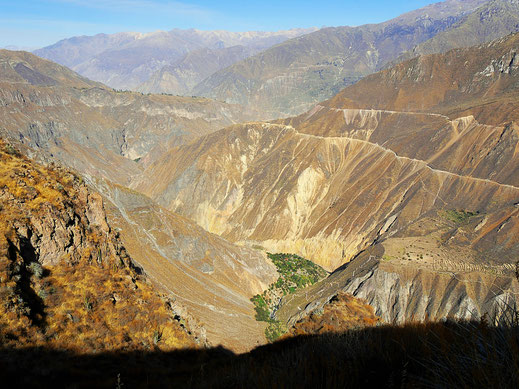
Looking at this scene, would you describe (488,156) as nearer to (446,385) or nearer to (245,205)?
(245,205)

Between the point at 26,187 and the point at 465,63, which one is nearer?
the point at 26,187

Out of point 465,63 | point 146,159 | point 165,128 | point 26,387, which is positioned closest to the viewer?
point 26,387

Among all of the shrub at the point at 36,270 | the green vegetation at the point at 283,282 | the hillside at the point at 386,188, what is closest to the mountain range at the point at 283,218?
the shrub at the point at 36,270

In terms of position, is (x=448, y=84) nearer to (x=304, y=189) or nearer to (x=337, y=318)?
(x=304, y=189)

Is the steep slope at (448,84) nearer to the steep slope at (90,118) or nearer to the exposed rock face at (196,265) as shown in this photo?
the exposed rock face at (196,265)

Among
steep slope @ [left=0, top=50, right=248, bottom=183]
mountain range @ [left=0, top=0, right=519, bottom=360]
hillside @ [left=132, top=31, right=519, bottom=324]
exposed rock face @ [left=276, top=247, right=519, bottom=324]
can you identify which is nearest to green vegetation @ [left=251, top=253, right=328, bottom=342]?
mountain range @ [left=0, top=0, right=519, bottom=360]

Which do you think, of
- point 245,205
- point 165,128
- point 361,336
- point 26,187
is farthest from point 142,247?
point 165,128
